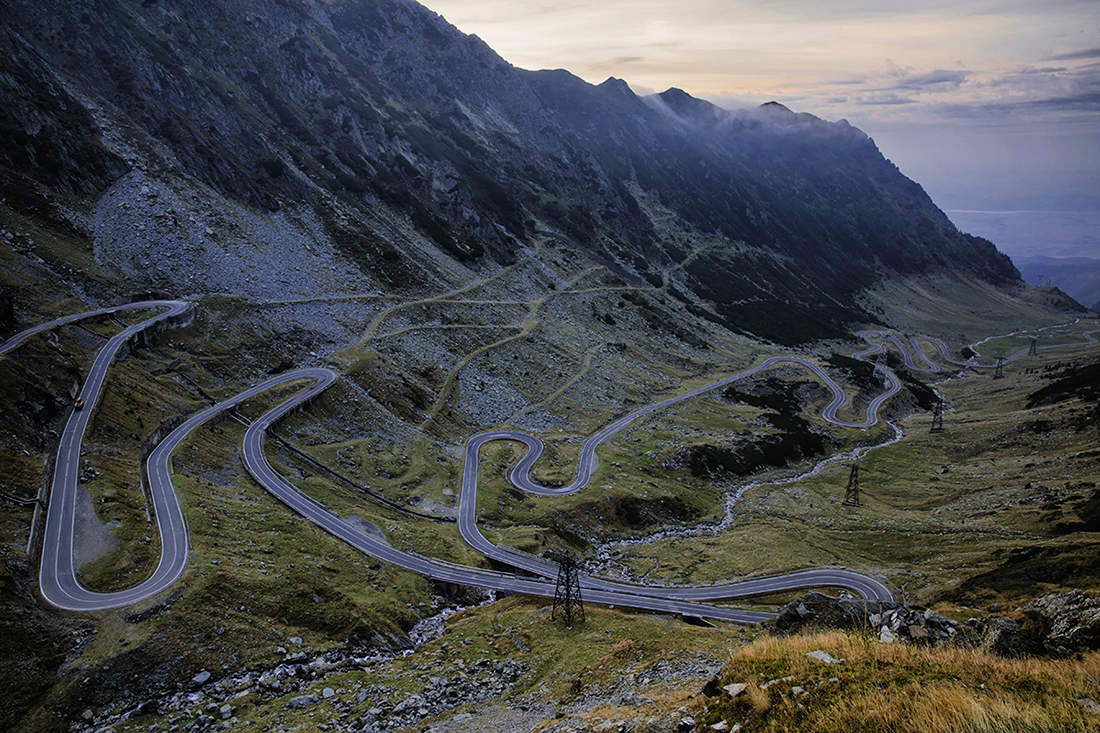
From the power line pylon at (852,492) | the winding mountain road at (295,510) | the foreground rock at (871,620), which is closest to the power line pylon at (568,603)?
the winding mountain road at (295,510)

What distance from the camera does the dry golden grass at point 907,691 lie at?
14.0m

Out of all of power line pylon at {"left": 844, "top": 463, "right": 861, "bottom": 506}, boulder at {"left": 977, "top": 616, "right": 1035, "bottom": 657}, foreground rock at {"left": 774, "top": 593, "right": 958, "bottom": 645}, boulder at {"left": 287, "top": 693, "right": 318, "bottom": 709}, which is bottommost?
power line pylon at {"left": 844, "top": 463, "right": 861, "bottom": 506}

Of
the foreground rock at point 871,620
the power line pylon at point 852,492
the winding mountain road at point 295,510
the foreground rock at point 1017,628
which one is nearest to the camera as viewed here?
the foreground rock at point 1017,628

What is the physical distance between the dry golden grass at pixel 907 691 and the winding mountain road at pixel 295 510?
131 feet

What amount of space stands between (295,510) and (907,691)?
190 feet

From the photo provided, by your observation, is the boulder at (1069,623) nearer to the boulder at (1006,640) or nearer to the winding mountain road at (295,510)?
the boulder at (1006,640)

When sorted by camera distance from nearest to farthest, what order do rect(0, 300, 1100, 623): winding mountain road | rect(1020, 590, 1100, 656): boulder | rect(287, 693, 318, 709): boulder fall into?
1. rect(1020, 590, 1100, 656): boulder
2. rect(287, 693, 318, 709): boulder
3. rect(0, 300, 1100, 623): winding mountain road

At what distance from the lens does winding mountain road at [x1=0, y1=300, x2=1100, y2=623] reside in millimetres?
42266

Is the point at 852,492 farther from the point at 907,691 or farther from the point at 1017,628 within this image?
the point at 907,691

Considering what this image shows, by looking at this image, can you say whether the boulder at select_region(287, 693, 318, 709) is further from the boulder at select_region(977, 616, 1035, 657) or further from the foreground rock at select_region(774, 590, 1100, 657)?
the boulder at select_region(977, 616, 1035, 657)

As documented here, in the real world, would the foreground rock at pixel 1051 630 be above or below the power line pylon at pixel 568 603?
above

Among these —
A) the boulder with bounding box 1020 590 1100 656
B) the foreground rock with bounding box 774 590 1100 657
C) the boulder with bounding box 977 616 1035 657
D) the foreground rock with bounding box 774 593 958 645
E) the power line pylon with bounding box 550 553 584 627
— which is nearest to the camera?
the boulder with bounding box 1020 590 1100 656

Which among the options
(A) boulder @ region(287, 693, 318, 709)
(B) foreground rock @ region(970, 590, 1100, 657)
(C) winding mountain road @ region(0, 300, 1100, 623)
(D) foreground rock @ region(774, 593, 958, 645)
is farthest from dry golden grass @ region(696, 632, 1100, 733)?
(C) winding mountain road @ region(0, 300, 1100, 623)

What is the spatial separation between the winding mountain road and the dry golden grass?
40.1 meters
